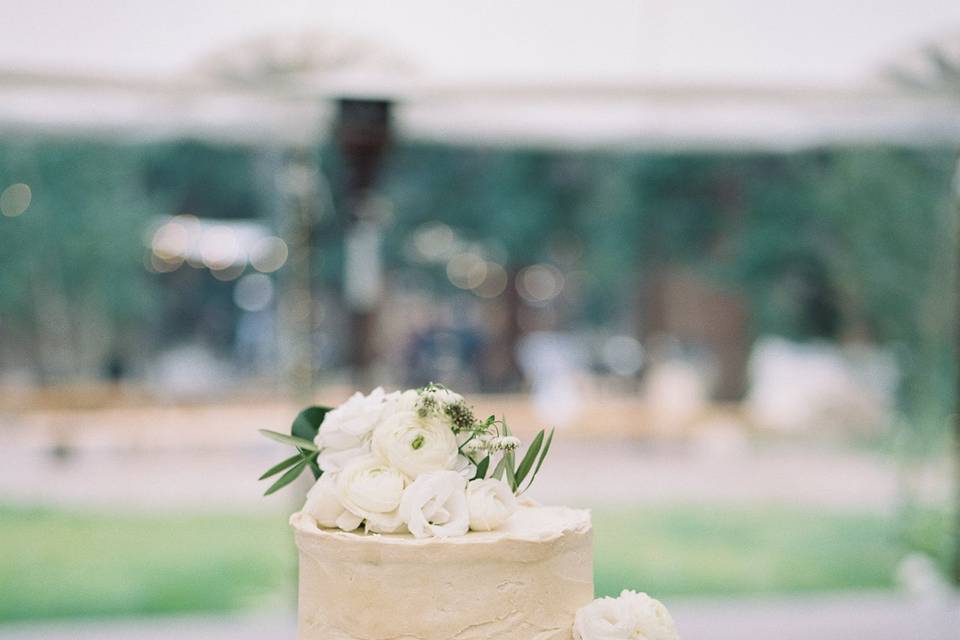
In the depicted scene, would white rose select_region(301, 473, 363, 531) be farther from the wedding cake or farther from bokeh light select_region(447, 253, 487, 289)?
bokeh light select_region(447, 253, 487, 289)

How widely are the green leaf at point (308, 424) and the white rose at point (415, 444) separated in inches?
8.5

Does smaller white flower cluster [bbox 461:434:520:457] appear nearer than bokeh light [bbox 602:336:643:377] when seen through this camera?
Yes

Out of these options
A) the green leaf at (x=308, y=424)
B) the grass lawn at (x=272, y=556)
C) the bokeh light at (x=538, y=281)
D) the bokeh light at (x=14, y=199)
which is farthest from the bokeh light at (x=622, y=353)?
the green leaf at (x=308, y=424)

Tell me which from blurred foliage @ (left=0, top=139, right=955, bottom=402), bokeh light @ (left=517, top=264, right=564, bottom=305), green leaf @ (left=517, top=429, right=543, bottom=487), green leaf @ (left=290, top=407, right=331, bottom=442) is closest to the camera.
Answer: green leaf @ (left=517, top=429, right=543, bottom=487)

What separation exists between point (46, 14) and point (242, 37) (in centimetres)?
95

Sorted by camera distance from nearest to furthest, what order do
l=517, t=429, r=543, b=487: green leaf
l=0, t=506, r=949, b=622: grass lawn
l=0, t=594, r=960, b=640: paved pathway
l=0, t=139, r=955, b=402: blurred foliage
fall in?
1. l=517, t=429, r=543, b=487: green leaf
2. l=0, t=594, r=960, b=640: paved pathway
3. l=0, t=506, r=949, b=622: grass lawn
4. l=0, t=139, r=955, b=402: blurred foliage

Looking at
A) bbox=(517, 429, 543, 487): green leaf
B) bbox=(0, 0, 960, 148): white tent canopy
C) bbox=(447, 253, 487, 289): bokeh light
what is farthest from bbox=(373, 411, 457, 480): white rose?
bbox=(447, 253, 487, 289): bokeh light

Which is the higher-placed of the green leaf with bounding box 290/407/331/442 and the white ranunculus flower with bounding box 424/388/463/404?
the white ranunculus flower with bounding box 424/388/463/404

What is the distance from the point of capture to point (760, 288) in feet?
23.5

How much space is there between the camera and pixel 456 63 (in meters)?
5.25

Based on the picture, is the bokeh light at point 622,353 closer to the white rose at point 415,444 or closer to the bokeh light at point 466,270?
the bokeh light at point 466,270

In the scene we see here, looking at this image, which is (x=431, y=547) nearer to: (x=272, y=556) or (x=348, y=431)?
(x=348, y=431)

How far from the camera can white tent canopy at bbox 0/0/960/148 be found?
15.9 feet

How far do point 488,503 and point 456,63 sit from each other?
3.92m
